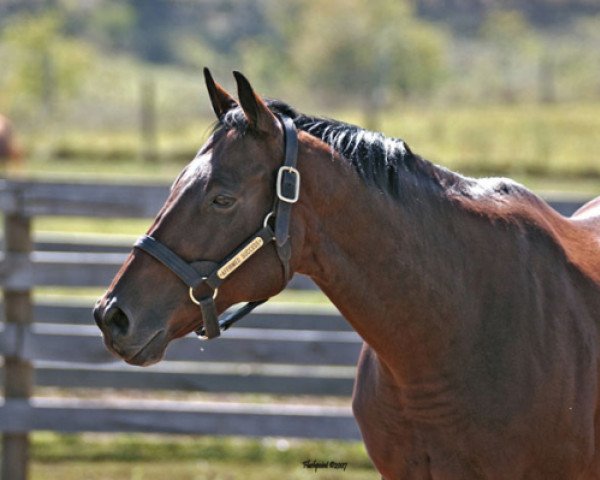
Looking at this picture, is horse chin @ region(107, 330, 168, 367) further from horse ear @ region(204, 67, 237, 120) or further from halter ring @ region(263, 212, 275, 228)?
horse ear @ region(204, 67, 237, 120)

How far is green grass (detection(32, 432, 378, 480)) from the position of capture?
6125 mm

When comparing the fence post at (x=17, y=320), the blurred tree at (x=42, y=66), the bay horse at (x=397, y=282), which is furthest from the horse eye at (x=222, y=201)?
the blurred tree at (x=42, y=66)

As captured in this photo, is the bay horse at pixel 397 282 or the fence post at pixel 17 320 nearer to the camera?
the bay horse at pixel 397 282

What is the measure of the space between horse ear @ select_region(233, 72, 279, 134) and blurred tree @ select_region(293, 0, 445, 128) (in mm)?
30941

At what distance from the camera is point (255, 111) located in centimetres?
299

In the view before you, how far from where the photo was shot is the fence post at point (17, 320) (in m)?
5.88

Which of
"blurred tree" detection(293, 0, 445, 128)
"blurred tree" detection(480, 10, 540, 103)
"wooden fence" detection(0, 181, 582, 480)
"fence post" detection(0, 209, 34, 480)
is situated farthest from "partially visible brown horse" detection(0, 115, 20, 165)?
"blurred tree" detection(480, 10, 540, 103)

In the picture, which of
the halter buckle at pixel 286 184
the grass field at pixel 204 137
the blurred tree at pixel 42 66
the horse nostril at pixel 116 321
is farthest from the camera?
the blurred tree at pixel 42 66

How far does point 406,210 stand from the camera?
3.18 meters

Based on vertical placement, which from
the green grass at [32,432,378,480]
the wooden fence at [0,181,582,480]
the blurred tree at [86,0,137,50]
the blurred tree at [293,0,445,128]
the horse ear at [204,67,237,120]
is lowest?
the blurred tree at [86,0,137,50]

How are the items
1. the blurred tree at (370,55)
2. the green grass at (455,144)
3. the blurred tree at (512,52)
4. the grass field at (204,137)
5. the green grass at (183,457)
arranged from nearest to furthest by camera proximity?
the green grass at (183,457)
the grass field at (204,137)
the green grass at (455,144)
the blurred tree at (512,52)
the blurred tree at (370,55)

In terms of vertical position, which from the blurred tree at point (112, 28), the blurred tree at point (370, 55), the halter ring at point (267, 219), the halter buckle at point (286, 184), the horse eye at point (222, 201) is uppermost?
the halter buckle at point (286, 184)

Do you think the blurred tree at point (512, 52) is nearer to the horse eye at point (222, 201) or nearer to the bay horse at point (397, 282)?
the bay horse at point (397, 282)

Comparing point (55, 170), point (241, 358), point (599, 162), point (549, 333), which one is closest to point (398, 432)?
point (549, 333)
